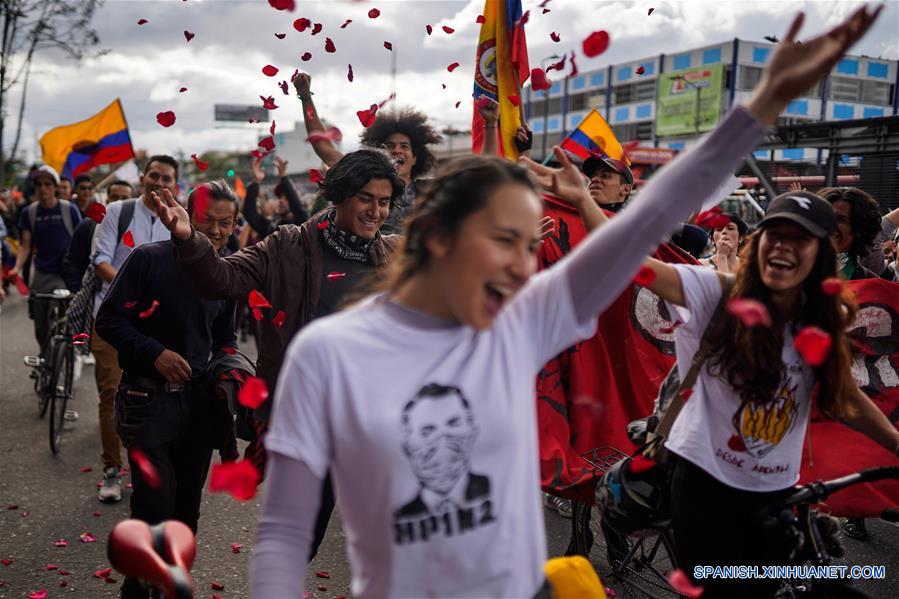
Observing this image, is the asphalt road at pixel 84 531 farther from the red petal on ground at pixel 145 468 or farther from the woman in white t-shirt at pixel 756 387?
the woman in white t-shirt at pixel 756 387

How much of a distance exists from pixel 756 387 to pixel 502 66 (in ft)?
8.62

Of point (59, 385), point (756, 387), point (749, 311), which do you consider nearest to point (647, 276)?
point (749, 311)

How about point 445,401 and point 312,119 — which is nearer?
point 445,401

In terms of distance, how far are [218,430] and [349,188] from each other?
140cm

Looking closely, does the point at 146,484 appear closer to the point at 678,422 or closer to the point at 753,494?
the point at 678,422

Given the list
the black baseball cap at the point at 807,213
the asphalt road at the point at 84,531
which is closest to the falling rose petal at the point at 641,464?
the black baseball cap at the point at 807,213

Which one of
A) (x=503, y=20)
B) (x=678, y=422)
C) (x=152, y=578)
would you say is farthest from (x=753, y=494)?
(x=503, y=20)

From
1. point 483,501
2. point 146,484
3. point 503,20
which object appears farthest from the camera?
point 503,20

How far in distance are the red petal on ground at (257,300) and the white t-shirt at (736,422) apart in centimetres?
184

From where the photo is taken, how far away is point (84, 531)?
217 inches

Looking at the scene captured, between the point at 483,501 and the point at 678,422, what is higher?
the point at 483,501

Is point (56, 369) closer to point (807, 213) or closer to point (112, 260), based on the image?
point (112, 260)

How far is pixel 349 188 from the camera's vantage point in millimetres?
4008

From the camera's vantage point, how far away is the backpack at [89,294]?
6.24 m
